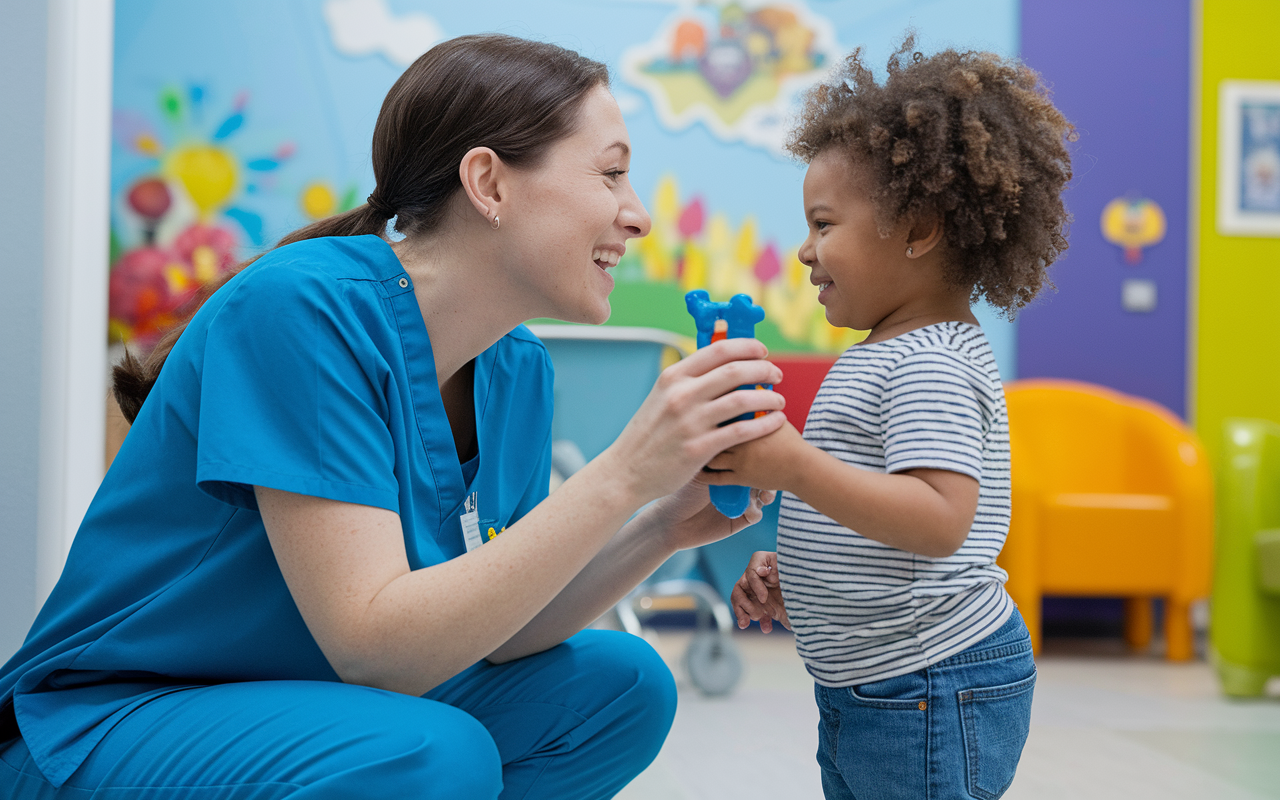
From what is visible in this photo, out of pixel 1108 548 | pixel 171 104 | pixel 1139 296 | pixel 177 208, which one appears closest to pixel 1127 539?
pixel 1108 548

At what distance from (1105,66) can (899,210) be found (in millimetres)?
3751

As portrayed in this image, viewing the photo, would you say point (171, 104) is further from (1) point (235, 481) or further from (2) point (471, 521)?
(1) point (235, 481)

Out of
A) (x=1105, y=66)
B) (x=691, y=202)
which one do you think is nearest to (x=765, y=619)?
(x=691, y=202)

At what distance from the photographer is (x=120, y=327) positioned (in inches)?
146

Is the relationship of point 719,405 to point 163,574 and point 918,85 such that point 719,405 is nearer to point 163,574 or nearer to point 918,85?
point 918,85

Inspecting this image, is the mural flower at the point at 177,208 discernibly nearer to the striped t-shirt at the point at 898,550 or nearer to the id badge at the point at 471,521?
the id badge at the point at 471,521

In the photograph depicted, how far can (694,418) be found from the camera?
34.0 inches

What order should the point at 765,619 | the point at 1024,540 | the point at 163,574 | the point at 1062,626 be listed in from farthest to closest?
the point at 1062,626 → the point at 1024,540 → the point at 765,619 → the point at 163,574

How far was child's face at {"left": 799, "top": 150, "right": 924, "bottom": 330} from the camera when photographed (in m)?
1.05

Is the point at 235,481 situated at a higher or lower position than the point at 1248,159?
lower

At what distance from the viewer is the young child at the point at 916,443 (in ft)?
3.01

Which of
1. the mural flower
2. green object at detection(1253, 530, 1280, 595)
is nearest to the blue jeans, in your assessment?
green object at detection(1253, 530, 1280, 595)

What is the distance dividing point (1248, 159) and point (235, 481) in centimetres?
439

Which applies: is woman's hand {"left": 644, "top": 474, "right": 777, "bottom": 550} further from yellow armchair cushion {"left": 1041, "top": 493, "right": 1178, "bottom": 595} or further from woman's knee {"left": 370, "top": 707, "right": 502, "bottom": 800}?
yellow armchair cushion {"left": 1041, "top": 493, "right": 1178, "bottom": 595}
